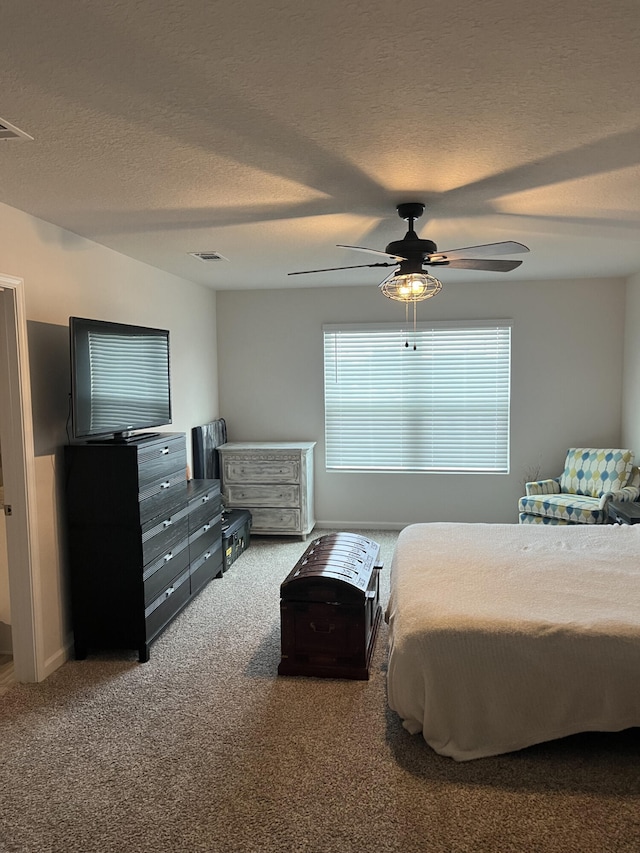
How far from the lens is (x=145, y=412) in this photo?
3.94 meters

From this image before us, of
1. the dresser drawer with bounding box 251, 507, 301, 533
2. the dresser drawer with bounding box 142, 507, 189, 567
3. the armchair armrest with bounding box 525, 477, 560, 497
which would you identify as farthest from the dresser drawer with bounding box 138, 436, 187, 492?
the armchair armrest with bounding box 525, 477, 560, 497

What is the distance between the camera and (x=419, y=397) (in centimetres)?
605

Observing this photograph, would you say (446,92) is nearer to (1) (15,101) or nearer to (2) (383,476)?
(1) (15,101)

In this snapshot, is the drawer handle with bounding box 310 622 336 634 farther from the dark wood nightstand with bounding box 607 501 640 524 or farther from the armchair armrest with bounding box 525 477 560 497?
the armchair armrest with bounding box 525 477 560 497

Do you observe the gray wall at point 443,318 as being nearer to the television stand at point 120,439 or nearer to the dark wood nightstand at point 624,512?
the dark wood nightstand at point 624,512

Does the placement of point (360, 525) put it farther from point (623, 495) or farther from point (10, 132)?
point (10, 132)

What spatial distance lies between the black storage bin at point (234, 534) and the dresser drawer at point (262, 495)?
13 cm

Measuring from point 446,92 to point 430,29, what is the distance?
364 mm

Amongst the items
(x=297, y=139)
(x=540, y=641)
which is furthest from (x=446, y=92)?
(x=540, y=641)

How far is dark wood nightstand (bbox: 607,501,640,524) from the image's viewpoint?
4367 millimetres

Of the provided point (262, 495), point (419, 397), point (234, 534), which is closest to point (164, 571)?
point (234, 534)

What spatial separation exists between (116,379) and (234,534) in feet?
6.53

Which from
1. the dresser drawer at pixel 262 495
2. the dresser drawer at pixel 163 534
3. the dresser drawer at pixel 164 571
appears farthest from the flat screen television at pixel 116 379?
the dresser drawer at pixel 262 495

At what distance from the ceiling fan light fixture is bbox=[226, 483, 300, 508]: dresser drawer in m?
2.79
